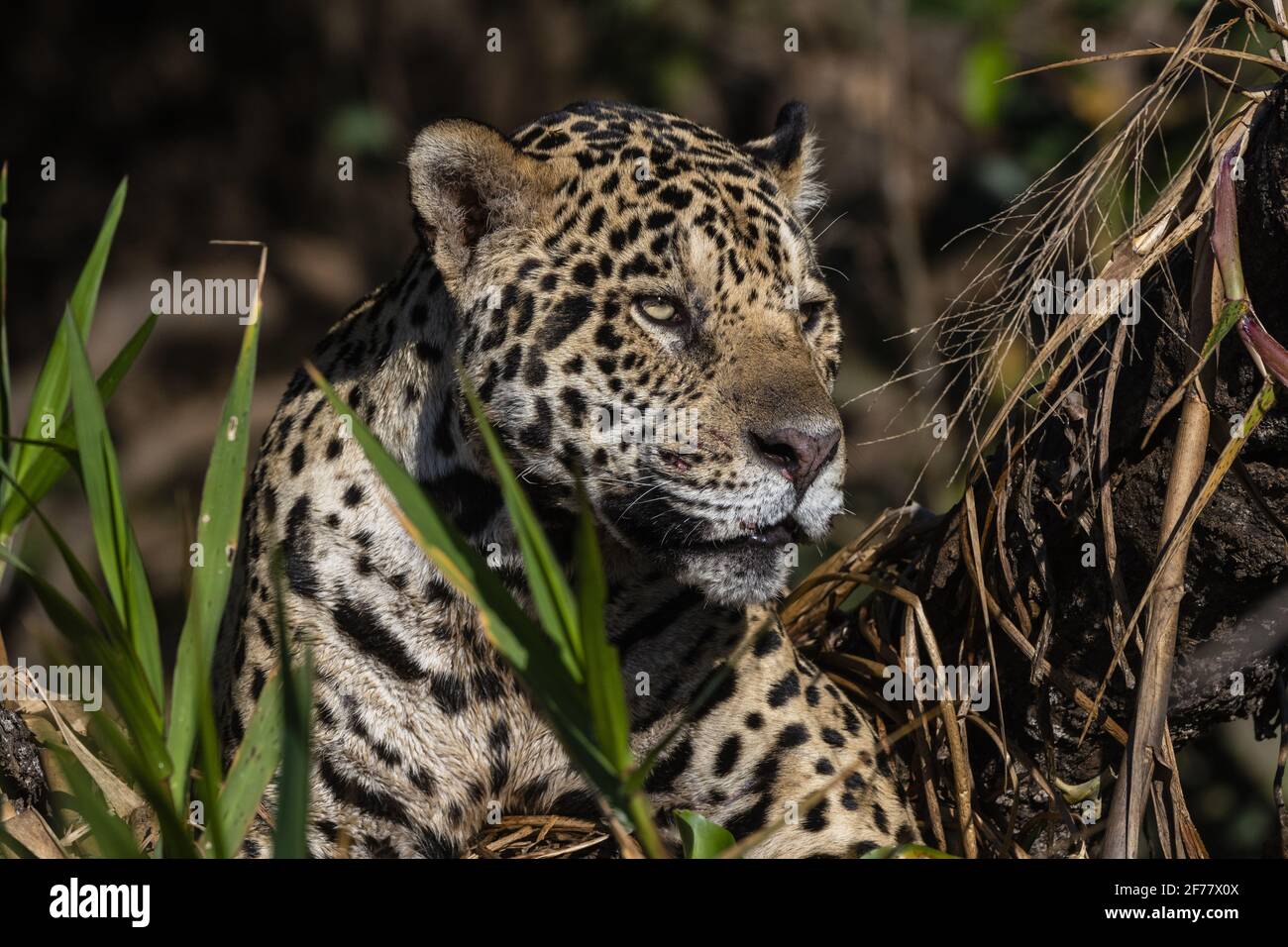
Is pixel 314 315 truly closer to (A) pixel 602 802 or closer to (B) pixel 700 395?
(B) pixel 700 395

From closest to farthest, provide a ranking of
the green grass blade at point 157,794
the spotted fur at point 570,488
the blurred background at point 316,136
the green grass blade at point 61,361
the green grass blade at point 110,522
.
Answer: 1. the green grass blade at point 157,794
2. the green grass blade at point 110,522
3. the green grass blade at point 61,361
4. the spotted fur at point 570,488
5. the blurred background at point 316,136

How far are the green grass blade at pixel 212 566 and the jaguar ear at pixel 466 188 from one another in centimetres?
117

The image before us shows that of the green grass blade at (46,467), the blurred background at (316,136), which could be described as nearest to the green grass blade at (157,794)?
the green grass blade at (46,467)

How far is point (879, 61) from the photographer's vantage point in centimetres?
1172

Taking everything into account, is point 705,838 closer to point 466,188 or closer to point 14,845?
point 14,845

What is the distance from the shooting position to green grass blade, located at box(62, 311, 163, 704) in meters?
3.11

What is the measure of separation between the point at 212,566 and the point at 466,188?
162 cm

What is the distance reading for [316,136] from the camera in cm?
1215

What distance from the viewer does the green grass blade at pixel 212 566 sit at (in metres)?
3.14

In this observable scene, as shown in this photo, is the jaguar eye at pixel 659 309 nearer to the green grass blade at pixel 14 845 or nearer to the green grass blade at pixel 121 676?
the green grass blade at pixel 121 676

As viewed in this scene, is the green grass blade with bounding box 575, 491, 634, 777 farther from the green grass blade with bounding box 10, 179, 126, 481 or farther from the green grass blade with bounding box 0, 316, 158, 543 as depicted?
the green grass blade with bounding box 10, 179, 126, 481

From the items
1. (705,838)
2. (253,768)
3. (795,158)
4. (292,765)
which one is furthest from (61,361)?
(795,158)

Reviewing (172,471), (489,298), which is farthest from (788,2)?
(489,298)
